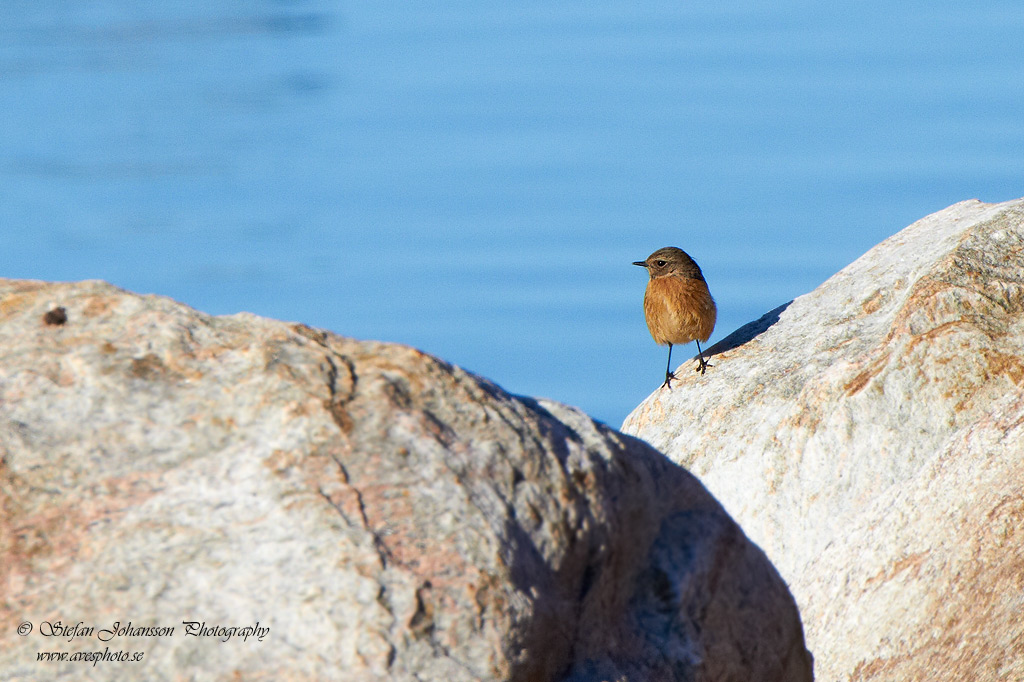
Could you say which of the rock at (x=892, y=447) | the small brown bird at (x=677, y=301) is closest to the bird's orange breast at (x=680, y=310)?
the small brown bird at (x=677, y=301)

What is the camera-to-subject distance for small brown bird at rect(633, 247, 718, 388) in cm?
1005

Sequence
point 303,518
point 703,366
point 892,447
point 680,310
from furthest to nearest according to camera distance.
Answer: point 680,310
point 703,366
point 892,447
point 303,518

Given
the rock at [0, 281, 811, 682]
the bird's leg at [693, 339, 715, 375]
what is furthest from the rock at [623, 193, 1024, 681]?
the rock at [0, 281, 811, 682]

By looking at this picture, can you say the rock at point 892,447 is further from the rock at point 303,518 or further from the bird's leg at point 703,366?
the rock at point 303,518

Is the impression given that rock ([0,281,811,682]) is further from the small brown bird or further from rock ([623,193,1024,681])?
the small brown bird

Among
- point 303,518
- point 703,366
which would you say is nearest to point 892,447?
point 703,366

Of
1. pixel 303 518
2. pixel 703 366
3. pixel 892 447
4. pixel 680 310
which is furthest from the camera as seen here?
pixel 680 310

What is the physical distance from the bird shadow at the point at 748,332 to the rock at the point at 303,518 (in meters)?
4.85

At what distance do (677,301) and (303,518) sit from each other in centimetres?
714

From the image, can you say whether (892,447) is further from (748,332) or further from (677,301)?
(677,301)

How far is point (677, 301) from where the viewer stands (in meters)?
10.1

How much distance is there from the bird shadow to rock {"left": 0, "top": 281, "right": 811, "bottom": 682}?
4.85 metres

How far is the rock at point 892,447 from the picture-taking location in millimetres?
5172

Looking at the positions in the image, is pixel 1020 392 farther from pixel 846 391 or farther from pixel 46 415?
pixel 46 415
